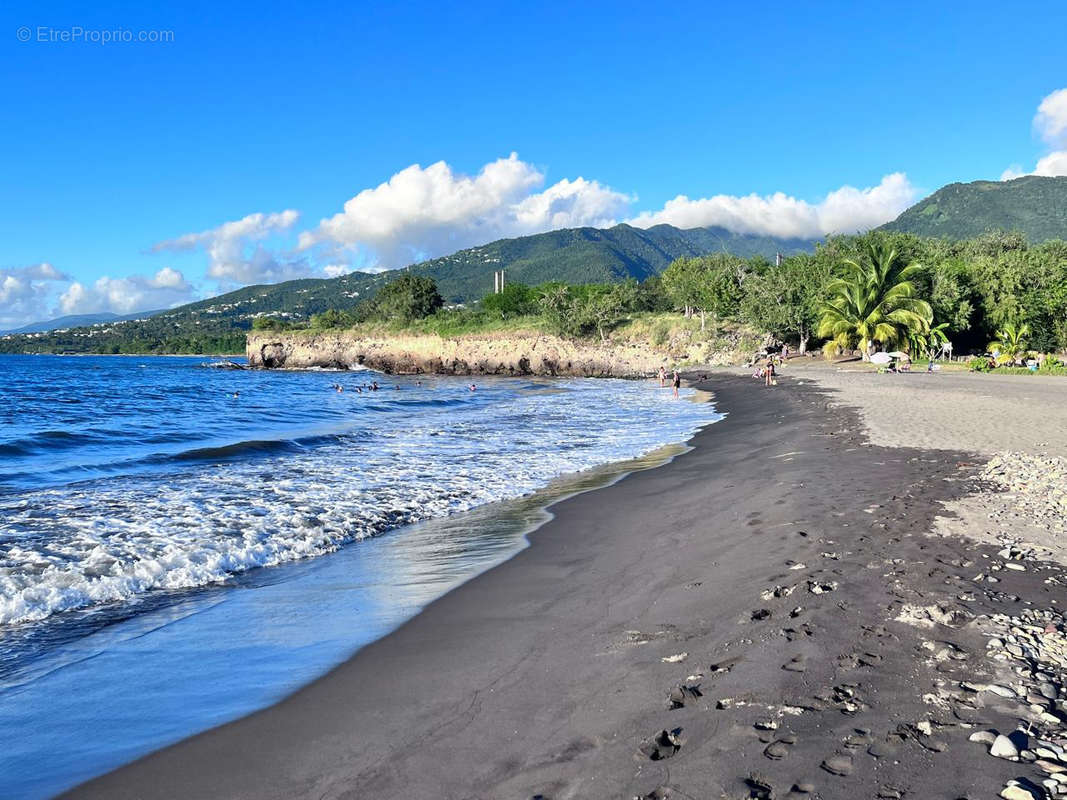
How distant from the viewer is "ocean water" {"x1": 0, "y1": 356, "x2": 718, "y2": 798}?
13.1 feet

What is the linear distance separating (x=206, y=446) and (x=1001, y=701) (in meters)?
16.7

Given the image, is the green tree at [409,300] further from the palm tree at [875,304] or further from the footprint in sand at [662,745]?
the footprint in sand at [662,745]

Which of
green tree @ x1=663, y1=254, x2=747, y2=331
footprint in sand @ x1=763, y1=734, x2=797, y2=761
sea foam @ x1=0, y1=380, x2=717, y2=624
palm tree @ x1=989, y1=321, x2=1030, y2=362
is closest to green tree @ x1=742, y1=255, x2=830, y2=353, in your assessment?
green tree @ x1=663, y1=254, x2=747, y2=331

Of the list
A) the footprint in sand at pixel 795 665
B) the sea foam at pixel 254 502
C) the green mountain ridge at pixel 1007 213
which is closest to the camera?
the footprint in sand at pixel 795 665

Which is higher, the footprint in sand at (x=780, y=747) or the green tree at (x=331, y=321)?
the green tree at (x=331, y=321)

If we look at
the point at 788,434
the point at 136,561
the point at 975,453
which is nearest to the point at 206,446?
the point at 136,561

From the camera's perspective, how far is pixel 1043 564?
16.6 feet

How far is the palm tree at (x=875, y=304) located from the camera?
4253cm

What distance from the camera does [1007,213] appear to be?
600 ft

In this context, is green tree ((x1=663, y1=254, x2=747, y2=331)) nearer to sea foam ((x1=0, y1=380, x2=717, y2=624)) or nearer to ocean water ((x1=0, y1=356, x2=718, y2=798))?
sea foam ((x1=0, y1=380, x2=717, y2=624))

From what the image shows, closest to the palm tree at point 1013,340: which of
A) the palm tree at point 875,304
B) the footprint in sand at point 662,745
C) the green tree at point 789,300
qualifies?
the palm tree at point 875,304

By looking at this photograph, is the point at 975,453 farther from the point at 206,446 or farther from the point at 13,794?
the point at 206,446

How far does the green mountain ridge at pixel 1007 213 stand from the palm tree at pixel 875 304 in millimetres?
152004

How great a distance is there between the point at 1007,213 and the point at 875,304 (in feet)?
600
